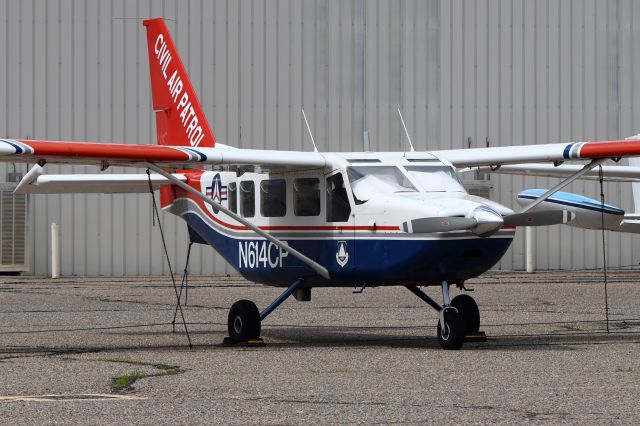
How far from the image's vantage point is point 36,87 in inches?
1242

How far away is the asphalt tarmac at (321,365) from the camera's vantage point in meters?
8.52

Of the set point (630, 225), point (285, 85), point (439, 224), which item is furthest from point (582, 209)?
point (439, 224)

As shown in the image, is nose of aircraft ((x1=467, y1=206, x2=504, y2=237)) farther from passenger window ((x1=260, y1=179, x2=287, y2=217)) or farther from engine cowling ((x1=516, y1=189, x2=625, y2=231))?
engine cowling ((x1=516, y1=189, x2=625, y2=231))

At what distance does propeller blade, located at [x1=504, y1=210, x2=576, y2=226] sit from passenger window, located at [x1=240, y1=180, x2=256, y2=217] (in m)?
3.08

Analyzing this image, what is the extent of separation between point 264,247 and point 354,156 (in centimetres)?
151

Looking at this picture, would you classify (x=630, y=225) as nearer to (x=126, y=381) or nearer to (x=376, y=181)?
(x=376, y=181)

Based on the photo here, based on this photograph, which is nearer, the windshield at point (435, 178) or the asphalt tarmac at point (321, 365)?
the asphalt tarmac at point (321, 365)

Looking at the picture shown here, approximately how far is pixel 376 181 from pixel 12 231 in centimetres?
1968

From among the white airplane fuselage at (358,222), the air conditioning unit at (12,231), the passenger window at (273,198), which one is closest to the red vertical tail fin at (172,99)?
the white airplane fuselage at (358,222)

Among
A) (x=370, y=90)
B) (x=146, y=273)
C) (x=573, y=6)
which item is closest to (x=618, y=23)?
(x=573, y=6)

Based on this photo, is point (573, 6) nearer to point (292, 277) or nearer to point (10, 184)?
point (10, 184)

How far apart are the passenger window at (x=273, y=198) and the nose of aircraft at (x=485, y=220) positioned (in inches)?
104

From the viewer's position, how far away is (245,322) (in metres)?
14.0

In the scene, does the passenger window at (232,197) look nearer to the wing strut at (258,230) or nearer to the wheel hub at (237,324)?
the wing strut at (258,230)
